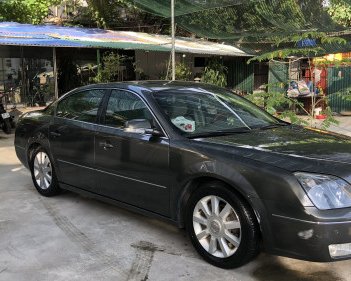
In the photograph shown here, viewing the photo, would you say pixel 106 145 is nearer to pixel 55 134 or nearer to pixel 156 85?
pixel 156 85

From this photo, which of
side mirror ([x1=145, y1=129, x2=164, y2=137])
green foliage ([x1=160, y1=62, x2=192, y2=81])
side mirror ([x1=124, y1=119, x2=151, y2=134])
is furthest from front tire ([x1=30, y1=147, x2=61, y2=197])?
green foliage ([x1=160, y1=62, x2=192, y2=81])

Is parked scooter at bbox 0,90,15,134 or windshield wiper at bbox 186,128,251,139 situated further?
parked scooter at bbox 0,90,15,134

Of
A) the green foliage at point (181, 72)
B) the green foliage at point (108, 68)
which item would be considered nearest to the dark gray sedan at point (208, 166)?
the green foliage at point (108, 68)

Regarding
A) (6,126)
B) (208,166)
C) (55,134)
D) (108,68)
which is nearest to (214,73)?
(108,68)

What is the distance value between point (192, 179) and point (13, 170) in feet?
15.4

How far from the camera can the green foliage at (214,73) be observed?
17.9 meters

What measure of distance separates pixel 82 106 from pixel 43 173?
115 cm

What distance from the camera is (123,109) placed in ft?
16.1

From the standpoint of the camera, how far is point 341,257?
11.1ft

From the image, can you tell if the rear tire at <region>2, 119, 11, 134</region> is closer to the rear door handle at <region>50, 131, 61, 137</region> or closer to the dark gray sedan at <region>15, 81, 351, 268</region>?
the dark gray sedan at <region>15, 81, 351, 268</region>

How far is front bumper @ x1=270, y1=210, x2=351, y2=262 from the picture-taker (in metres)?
3.29

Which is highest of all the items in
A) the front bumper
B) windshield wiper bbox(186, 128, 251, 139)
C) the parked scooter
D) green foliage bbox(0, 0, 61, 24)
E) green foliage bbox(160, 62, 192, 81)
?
green foliage bbox(0, 0, 61, 24)

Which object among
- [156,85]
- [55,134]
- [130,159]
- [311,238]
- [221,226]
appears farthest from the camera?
[55,134]

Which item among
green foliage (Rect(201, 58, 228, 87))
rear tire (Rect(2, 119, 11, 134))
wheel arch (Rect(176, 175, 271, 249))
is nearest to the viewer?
wheel arch (Rect(176, 175, 271, 249))
